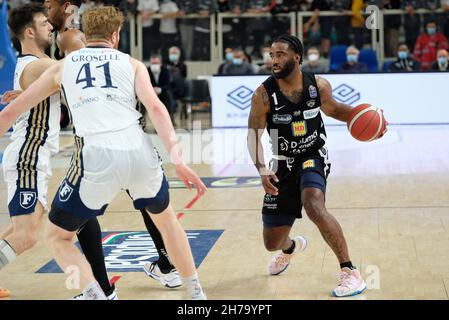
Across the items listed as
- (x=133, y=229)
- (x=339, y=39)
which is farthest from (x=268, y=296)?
(x=339, y=39)

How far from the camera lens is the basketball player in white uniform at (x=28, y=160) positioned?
19.7 feet

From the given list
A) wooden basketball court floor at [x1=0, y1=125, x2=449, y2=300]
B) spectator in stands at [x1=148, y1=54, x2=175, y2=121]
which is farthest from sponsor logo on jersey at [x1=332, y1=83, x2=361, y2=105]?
wooden basketball court floor at [x1=0, y1=125, x2=449, y2=300]

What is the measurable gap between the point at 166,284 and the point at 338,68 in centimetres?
1439

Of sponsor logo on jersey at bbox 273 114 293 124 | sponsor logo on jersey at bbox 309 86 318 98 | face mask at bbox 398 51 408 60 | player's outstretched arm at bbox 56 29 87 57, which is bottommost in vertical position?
face mask at bbox 398 51 408 60

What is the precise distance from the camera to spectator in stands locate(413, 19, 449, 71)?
21156 mm

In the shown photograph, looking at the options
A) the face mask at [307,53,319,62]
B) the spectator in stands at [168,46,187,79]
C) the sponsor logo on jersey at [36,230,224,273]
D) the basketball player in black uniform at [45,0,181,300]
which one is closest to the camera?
the basketball player in black uniform at [45,0,181,300]

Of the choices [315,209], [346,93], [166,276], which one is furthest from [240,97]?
[315,209]

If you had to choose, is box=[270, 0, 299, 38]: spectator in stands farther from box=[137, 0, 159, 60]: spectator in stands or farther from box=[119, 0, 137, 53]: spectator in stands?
box=[119, 0, 137, 53]: spectator in stands

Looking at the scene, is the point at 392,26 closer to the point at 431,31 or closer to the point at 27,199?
the point at 431,31

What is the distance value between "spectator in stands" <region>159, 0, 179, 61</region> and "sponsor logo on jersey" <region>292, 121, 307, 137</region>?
17.4 metres

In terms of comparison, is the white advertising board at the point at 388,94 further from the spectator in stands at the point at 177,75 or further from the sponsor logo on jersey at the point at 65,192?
the sponsor logo on jersey at the point at 65,192

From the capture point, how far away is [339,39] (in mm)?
22844

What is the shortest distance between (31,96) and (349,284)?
2442mm

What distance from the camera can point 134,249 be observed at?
776 cm
